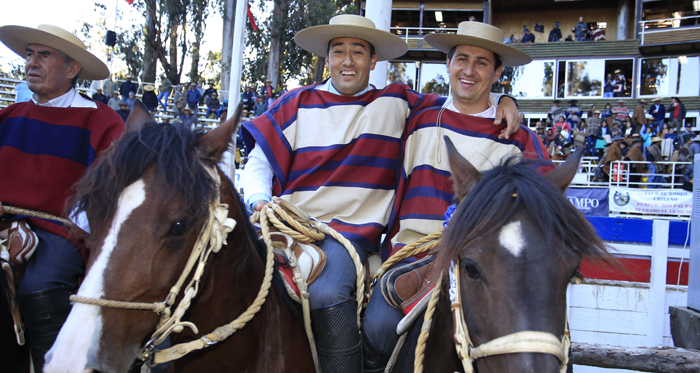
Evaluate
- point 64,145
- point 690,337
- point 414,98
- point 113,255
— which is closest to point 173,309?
point 113,255

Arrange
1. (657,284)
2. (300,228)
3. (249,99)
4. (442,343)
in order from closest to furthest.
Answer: (442,343), (300,228), (657,284), (249,99)

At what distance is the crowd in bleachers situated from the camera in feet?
52.2

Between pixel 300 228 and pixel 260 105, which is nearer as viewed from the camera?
pixel 300 228

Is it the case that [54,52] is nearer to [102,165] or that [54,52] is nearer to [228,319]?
[102,165]

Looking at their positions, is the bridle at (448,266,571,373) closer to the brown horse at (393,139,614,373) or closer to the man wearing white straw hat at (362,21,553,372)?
the brown horse at (393,139,614,373)

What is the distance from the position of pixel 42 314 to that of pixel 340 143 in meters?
1.91

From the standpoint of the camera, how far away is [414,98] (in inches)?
137

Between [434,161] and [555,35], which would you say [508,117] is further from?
[555,35]

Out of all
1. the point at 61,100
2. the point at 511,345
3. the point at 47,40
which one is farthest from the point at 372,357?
the point at 47,40

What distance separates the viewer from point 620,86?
24922mm

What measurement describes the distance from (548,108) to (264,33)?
1632 centimetres

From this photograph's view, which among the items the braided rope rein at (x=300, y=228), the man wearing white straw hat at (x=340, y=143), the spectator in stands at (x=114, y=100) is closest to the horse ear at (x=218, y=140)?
the braided rope rein at (x=300, y=228)

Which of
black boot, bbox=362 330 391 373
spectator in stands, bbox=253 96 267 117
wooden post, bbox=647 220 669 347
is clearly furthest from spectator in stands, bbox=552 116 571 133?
black boot, bbox=362 330 391 373

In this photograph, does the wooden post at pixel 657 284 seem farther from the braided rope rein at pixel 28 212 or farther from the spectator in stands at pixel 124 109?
the spectator in stands at pixel 124 109
